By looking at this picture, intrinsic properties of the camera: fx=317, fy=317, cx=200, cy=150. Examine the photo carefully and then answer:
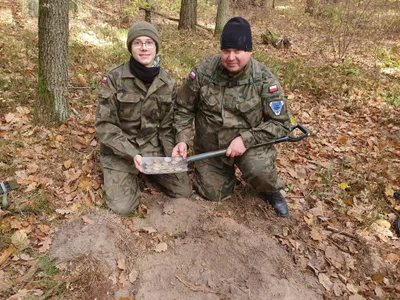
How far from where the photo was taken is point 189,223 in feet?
10.6

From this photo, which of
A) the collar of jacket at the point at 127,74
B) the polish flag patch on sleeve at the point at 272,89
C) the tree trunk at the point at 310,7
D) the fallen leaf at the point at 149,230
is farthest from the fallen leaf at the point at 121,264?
the tree trunk at the point at 310,7

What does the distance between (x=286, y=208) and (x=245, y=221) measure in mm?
493

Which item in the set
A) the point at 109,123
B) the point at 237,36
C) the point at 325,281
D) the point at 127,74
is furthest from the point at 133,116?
the point at 325,281

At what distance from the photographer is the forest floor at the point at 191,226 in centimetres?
259

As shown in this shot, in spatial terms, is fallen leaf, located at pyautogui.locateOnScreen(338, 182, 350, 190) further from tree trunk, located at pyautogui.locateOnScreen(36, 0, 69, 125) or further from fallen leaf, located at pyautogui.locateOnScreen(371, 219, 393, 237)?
tree trunk, located at pyautogui.locateOnScreen(36, 0, 69, 125)

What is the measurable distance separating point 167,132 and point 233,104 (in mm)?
884

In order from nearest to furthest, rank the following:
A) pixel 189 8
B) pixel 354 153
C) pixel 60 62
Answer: pixel 60 62, pixel 354 153, pixel 189 8

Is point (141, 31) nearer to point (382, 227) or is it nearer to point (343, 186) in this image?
point (343, 186)

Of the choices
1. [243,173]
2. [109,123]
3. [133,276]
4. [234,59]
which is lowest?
[133,276]

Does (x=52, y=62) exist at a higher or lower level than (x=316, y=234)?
higher

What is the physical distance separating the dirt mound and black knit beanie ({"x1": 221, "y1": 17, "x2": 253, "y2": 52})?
1713 millimetres

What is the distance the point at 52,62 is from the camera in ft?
13.0

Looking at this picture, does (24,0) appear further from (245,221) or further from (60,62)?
(245,221)

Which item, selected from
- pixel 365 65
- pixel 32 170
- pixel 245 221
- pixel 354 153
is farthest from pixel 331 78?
pixel 32 170
